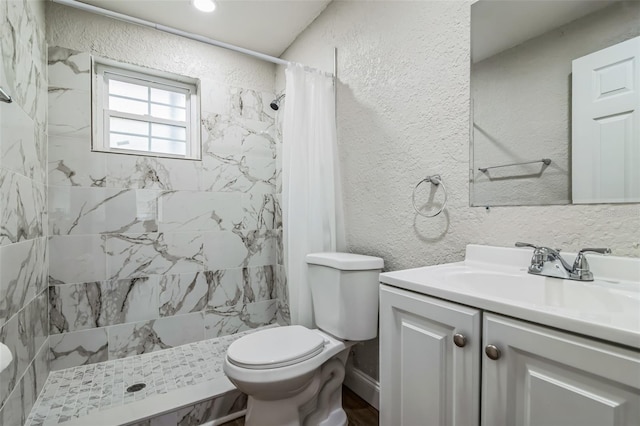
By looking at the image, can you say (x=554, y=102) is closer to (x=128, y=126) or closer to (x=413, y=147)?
(x=413, y=147)

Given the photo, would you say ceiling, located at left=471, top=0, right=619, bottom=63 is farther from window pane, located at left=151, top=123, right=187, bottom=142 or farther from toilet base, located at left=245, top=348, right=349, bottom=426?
window pane, located at left=151, top=123, right=187, bottom=142

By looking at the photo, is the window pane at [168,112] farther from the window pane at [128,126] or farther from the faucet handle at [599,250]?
the faucet handle at [599,250]

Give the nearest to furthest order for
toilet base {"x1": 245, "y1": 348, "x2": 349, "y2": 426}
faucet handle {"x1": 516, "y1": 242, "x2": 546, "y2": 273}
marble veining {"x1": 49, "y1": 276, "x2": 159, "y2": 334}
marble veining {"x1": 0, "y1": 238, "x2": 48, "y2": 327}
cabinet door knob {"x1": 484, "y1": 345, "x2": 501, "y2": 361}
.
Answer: cabinet door knob {"x1": 484, "y1": 345, "x2": 501, "y2": 361}, faucet handle {"x1": 516, "y1": 242, "x2": 546, "y2": 273}, marble veining {"x1": 0, "y1": 238, "x2": 48, "y2": 327}, toilet base {"x1": 245, "y1": 348, "x2": 349, "y2": 426}, marble veining {"x1": 49, "y1": 276, "x2": 159, "y2": 334}

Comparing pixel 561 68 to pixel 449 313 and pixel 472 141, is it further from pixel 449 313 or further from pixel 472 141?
pixel 449 313

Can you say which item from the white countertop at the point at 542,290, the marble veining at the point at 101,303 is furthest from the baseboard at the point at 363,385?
the marble veining at the point at 101,303

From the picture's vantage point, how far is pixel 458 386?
2.46ft

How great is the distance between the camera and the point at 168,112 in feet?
7.93

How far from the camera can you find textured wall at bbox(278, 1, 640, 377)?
102 centimetres

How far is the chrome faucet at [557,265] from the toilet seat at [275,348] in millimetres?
927

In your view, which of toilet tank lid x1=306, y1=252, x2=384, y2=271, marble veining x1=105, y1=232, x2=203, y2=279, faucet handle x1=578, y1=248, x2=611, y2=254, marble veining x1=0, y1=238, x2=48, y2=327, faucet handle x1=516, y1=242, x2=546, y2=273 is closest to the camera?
faucet handle x1=578, y1=248, x2=611, y2=254

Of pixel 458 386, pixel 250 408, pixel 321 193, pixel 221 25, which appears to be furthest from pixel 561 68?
pixel 221 25

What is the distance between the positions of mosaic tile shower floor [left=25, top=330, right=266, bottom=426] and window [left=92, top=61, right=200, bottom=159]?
4.79 feet

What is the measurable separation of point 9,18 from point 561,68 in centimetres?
225

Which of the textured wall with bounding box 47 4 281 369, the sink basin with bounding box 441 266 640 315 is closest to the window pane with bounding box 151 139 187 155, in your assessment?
the textured wall with bounding box 47 4 281 369
